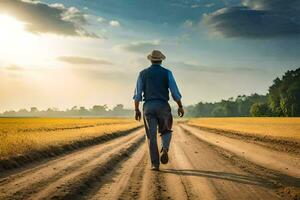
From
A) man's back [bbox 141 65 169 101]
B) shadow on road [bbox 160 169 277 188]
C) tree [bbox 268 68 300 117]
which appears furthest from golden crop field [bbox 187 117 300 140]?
tree [bbox 268 68 300 117]

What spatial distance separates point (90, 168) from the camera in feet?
31.6

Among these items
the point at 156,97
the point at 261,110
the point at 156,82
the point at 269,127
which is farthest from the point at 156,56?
the point at 261,110

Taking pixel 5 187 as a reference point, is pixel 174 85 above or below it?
above

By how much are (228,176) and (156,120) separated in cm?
212

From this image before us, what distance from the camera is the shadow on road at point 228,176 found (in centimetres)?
783

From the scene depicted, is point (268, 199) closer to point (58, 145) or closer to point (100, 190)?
point (100, 190)

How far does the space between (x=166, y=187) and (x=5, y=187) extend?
114 inches

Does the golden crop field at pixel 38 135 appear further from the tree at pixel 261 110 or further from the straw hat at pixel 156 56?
the tree at pixel 261 110

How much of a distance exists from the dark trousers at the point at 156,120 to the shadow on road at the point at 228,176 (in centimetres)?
62

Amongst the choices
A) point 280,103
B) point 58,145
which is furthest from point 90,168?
point 280,103

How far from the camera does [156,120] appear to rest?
9609 millimetres

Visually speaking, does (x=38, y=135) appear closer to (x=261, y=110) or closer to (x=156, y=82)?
(x=156, y=82)

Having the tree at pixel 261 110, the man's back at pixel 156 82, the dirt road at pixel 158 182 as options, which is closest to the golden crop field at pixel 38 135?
the dirt road at pixel 158 182

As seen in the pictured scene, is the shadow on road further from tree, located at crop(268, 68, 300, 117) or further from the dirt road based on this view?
tree, located at crop(268, 68, 300, 117)
